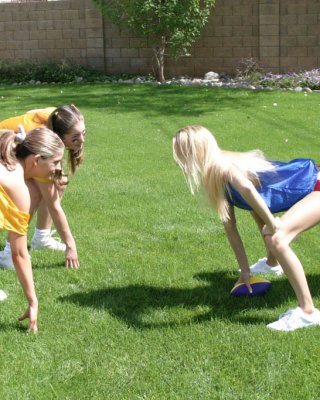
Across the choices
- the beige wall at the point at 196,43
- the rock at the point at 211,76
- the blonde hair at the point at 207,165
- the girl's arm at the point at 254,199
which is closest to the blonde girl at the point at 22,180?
the blonde hair at the point at 207,165

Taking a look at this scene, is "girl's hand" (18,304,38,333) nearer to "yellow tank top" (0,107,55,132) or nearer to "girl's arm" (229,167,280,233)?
"girl's arm" (229,167,280,233)

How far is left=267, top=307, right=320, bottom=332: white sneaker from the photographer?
3.81 m

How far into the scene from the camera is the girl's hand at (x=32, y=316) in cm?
380

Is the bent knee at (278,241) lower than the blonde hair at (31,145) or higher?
lower

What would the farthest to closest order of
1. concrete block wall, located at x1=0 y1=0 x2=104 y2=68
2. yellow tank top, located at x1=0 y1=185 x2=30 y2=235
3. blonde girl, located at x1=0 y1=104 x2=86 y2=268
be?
concrete block wall, located at x1=0 y1=0 x2=104 y2=68 → blonde girl, located at x1=0 y1=104 x2=86 y2=268 → yellow tank top, located at x1=0 y1=185 x2=30 y2=235

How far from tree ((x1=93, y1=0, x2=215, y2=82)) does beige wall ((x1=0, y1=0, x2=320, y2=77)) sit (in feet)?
2.00

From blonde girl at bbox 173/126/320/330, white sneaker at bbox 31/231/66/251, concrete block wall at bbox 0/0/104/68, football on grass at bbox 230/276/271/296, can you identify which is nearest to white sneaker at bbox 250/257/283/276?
football on grass at bbox 230/276/271/296

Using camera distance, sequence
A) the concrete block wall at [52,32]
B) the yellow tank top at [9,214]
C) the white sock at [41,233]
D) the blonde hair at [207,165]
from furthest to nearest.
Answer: the concrete block wall at [52,32] → the white sock at [41,233] → the blonde hair at [207,165] → the yellow tank top at [9,214]

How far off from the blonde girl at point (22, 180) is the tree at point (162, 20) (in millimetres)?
12345

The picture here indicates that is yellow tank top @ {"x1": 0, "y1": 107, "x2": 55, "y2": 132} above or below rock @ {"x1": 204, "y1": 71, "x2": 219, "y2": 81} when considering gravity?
above

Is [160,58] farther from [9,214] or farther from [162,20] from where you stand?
[9,214]

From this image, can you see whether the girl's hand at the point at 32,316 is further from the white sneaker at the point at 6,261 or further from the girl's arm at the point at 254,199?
the girl's arm at the point at 254,199

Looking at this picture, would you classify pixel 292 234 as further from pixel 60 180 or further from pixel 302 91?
pixel 302 91

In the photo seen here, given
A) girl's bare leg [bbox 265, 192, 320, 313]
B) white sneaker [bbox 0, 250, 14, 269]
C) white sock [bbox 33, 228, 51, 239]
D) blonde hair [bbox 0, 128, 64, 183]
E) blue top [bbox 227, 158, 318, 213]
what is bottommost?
white sneaker [bbox 0, 250, 14, 269]
